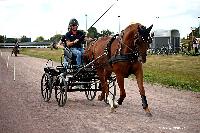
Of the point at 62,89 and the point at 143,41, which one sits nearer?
the point at 143,41

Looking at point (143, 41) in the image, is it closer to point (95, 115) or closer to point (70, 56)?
point (95, 115)

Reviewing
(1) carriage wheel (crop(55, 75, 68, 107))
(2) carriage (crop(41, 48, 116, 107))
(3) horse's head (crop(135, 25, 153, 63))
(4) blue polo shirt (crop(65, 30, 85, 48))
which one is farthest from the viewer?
(4) blue polo shirt (crop(65, 30, 85, 48))

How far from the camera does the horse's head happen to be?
1009 centimetres

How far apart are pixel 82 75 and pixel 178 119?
12.1ft

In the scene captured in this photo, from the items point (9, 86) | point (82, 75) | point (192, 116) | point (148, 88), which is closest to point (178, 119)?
point (192, 116)

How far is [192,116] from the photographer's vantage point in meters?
10.4

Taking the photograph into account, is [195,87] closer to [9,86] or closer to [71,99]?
[71,99]

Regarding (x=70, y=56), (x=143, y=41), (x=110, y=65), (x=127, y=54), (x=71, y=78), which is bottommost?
(x=71, y=78)

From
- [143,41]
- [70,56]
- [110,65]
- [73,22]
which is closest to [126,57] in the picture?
[143,41]

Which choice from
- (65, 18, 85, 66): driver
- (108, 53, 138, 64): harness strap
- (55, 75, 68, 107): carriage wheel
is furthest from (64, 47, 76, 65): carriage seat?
(108, 53, 138, 64): harness strap

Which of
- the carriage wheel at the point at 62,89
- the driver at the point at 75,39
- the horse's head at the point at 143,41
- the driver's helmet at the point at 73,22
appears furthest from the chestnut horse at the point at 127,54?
the driver's helmet at the point at 73,22

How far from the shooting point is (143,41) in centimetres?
1017

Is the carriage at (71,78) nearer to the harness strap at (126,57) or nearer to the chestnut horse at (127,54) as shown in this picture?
the chestnut horse at (127,54)

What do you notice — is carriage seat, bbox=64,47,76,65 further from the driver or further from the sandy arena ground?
the sandy arena ground
